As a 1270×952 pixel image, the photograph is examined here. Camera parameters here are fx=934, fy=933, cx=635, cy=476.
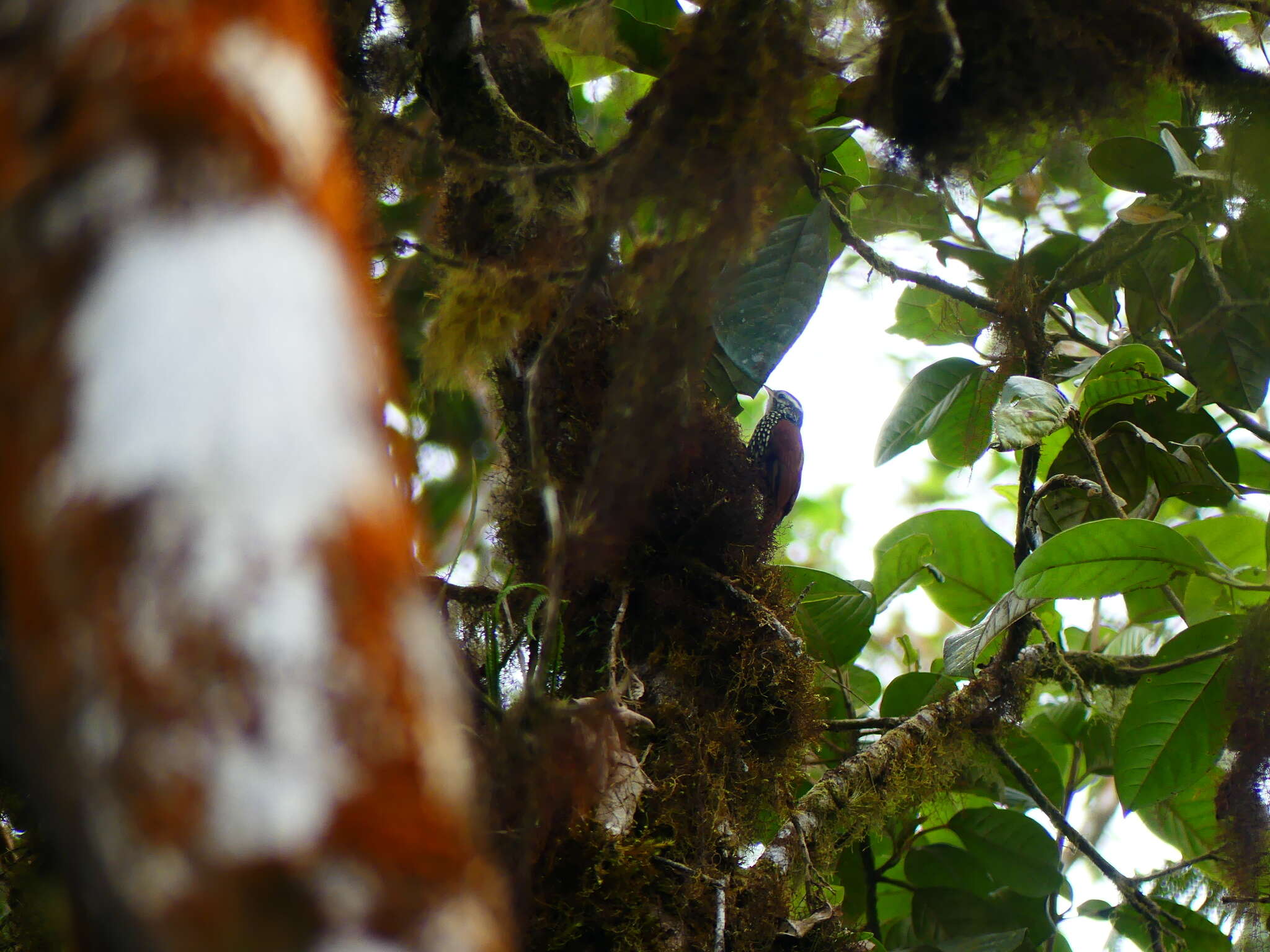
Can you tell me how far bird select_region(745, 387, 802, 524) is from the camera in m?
2.10

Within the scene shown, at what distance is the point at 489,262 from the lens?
126cm

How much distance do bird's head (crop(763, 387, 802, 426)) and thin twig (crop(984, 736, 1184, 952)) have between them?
3.15 feet

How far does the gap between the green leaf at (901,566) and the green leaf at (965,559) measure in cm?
1

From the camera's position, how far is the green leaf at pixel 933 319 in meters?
2.08

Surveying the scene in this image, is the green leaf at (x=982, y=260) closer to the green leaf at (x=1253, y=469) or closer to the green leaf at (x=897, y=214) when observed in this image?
the green leaf at (x=897, y=214)

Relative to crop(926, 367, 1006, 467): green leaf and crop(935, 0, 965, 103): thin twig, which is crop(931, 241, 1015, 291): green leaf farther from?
crop(935, 0, 965, 103): thin twig

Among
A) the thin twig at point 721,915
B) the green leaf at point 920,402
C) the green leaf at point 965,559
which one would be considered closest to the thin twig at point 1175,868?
the green leaf at point 965,559

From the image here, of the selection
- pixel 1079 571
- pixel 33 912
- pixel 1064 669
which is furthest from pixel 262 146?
pixel 1064 669

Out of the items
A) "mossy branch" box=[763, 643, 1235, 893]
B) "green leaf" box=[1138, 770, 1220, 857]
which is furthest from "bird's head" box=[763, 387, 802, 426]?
"green leaf" box=[1138, 770, 1220, 857]

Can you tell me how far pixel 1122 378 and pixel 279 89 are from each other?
5.90ft

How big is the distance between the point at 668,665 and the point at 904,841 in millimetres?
877

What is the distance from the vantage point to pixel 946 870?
1801 mm

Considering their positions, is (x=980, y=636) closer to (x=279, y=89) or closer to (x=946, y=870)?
(x=946, y=870)

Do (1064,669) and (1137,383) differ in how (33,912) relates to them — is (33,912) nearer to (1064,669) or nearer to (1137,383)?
(1064,669)
